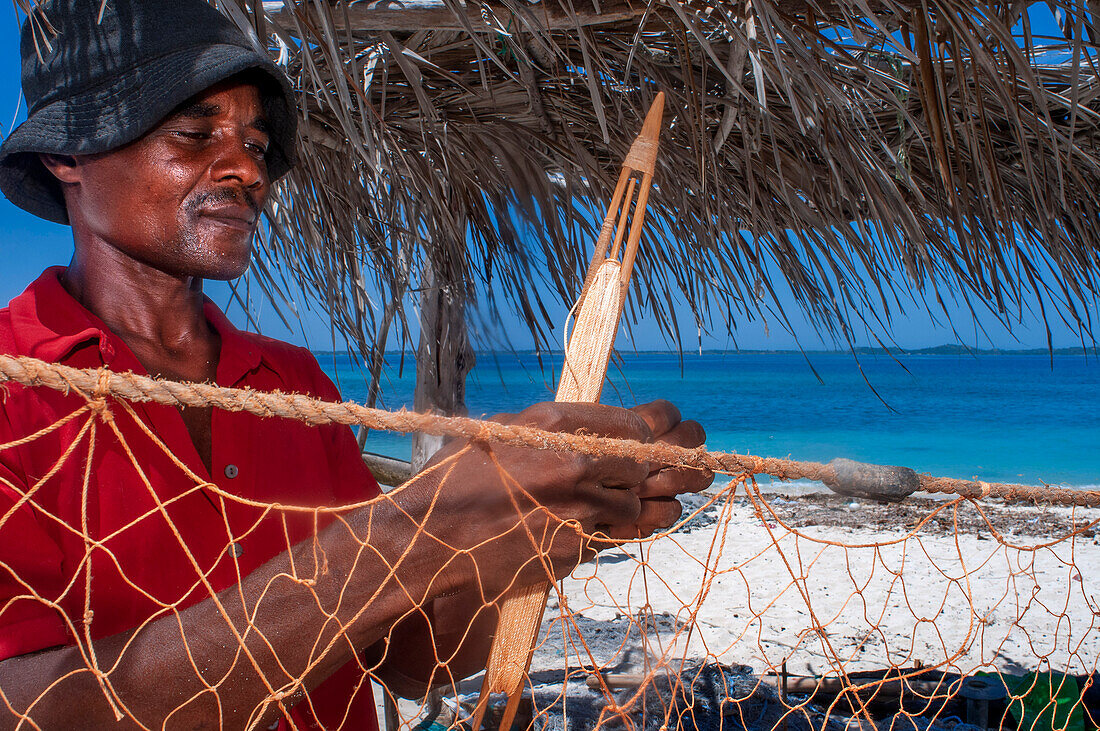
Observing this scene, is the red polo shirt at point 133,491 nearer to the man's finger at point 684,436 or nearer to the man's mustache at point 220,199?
the man's mustache at point 220,199

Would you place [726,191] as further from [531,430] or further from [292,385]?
[531,430]

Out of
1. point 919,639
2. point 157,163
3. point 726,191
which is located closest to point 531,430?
point 157,163

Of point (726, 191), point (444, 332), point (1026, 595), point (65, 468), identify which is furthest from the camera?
point (1026, 595)

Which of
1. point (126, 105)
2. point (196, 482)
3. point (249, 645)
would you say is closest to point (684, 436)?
Result: point (249, 645)

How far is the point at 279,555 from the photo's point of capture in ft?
2.51

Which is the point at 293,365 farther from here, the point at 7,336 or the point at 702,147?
the point at 702,147

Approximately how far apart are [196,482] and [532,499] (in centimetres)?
55

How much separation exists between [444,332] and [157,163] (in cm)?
175

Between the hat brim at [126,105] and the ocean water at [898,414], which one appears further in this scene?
the ocean water at [898,414]

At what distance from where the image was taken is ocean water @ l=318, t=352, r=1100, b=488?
1959 centimetres

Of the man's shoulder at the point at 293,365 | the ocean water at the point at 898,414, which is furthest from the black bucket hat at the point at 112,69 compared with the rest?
the ocean water at the point at 898,414

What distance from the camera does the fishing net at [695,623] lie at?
2.31 ft

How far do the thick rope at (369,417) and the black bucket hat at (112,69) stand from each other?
0.52 metres

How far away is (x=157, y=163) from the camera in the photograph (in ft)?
3.42
